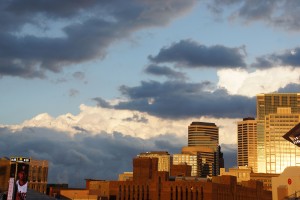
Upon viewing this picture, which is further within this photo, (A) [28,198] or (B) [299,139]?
(A) [28,198]

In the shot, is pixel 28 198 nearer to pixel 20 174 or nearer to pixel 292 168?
pixel 20 174

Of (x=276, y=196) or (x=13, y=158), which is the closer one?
(x=276, y=196)

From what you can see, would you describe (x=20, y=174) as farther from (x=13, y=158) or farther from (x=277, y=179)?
(x=277, y=179)

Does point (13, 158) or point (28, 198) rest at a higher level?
point (13, 158)

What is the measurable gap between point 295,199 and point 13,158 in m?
89.1

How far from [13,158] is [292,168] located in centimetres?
7812

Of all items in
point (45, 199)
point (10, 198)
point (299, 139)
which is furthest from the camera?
point (45, 199)

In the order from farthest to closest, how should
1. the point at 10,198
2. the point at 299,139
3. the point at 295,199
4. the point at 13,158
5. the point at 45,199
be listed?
1. the point at 45,199
2. the point at 13,158
3. the point at 10,198
4. the point at 299,139
5. the point at 295,199

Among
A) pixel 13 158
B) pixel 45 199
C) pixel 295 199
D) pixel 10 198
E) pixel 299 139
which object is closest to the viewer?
pixel 295 199

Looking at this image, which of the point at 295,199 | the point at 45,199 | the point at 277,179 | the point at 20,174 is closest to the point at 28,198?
the point at 45,199

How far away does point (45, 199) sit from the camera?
165750mm

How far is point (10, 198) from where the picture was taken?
132625 mm

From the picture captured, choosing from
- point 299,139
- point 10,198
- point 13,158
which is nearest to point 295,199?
point 299,139

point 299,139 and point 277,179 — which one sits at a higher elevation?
point 299,139
